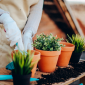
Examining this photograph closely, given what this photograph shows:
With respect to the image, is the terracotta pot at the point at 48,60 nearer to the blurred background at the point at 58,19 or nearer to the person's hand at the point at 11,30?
the person's hand at the point at 11,30

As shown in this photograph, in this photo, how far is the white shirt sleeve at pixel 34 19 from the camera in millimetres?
1010

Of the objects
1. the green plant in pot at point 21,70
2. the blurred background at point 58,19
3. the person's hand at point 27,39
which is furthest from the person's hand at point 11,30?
the blurred background at point 58,19

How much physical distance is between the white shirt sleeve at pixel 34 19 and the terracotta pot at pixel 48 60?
0.31 m

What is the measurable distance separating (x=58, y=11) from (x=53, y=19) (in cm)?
18

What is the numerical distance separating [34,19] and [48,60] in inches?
17.4

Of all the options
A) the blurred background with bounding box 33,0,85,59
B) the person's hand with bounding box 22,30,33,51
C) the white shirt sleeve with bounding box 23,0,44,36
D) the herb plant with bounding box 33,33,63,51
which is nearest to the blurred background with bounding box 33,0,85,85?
the blurred background with bounding box 33,0,85,59

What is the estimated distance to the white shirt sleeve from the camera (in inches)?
39.8

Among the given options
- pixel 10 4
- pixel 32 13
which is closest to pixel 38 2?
pixel 32 13

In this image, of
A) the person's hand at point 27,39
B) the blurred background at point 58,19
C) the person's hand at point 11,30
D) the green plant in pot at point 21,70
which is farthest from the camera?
the blurred background at point 58,19

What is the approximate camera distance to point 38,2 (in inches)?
45.9

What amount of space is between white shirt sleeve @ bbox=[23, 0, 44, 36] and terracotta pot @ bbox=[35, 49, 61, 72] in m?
0.31

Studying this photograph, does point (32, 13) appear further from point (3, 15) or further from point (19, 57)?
point (19, 57)

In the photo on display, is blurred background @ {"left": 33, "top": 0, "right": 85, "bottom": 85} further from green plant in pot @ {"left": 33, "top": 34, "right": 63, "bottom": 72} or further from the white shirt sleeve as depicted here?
green plant in pot @ {"left": 33, "top": 34, "right": 63, "bottom": 72}

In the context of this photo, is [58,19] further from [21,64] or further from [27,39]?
[21,64]
